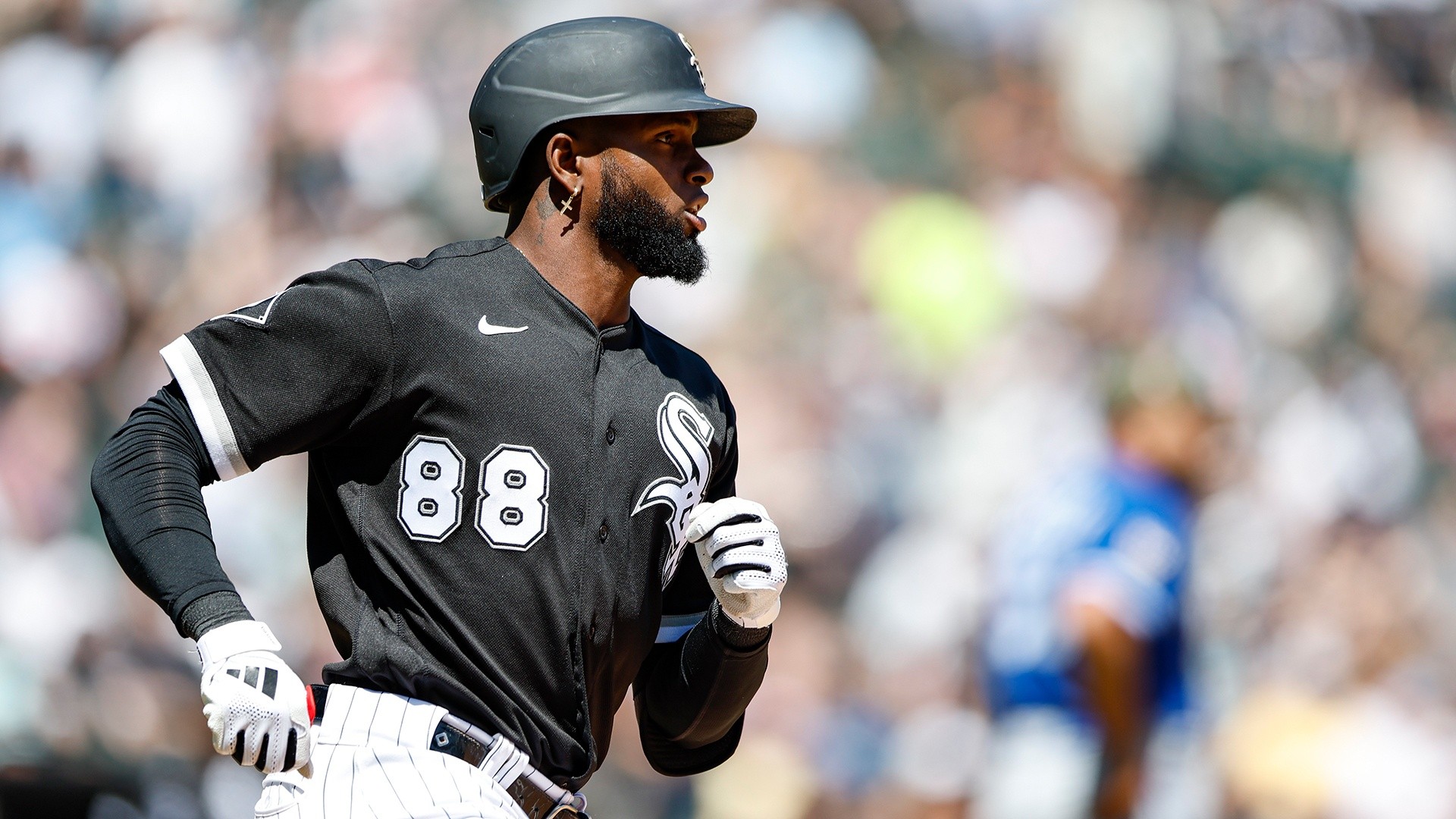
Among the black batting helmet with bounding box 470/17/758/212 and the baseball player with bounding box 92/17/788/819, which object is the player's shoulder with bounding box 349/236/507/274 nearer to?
the baseball player with bounding box 92/17/788/819

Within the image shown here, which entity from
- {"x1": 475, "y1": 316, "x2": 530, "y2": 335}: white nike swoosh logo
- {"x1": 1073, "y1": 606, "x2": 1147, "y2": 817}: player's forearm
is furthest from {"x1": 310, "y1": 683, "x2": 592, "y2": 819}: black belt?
{"x1": 1073, "y1": 606, "x2": 1147, "y2": 817}: player's forearm

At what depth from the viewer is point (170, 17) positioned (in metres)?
8.44

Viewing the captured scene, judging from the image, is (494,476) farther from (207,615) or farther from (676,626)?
(676,626)

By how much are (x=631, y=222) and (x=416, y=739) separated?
102cm

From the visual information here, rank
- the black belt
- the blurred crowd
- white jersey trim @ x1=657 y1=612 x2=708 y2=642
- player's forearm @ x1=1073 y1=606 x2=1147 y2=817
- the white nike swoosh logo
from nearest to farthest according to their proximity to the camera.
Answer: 1. the black belt
2. the white nike swoosh logo
3. white jersey trim @ x1=657 y1=612 x2=708 y2=642
4. player's forearm @ x1=1073 y1=606 x2=1147 y2=817
5. the blurred crowd

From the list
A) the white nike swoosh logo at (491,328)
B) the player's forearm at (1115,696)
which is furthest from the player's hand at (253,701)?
the player's forearm at (1115,696)

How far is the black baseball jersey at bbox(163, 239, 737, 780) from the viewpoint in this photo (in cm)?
267

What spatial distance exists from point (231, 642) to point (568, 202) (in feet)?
3.61

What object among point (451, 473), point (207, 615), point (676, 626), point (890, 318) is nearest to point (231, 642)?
point (207, 615)

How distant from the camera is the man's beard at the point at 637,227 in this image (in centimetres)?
305

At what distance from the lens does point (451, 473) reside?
9.15 ft

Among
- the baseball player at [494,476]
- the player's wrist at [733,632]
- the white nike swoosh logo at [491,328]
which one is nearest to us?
the baseball player at [494,476]

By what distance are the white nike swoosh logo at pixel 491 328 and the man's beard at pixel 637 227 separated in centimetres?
29

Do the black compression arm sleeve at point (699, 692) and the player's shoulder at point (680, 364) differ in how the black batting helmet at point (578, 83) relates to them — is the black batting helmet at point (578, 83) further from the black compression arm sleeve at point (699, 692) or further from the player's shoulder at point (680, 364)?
the black compression arm sleeve at point (699, 692)
